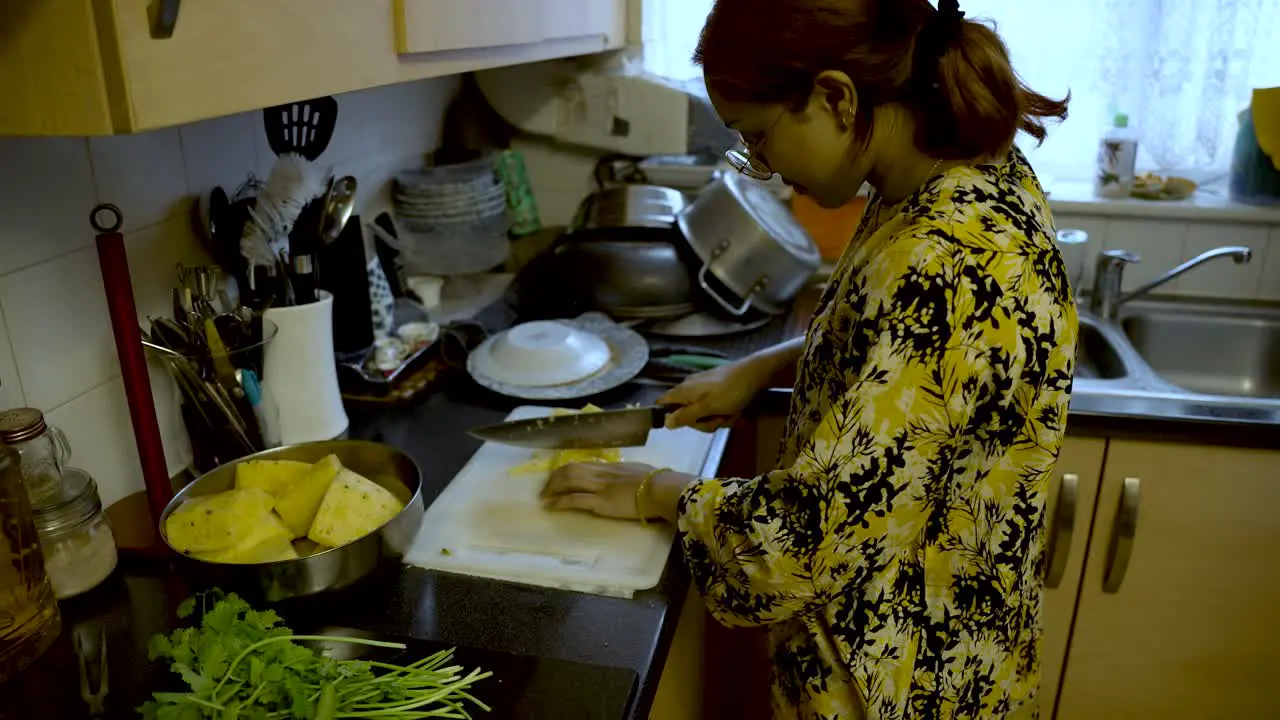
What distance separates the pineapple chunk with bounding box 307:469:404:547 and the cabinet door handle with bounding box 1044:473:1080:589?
96 centimetres

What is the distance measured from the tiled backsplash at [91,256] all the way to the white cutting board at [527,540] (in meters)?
0.39

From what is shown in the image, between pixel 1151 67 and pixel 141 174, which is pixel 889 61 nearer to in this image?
pixel 141 174

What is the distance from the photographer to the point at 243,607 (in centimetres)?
81

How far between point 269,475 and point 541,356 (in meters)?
0.50

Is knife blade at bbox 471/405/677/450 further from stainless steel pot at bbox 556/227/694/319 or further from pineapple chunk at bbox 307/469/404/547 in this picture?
stainless steel pot at bbox 556/227/694/319

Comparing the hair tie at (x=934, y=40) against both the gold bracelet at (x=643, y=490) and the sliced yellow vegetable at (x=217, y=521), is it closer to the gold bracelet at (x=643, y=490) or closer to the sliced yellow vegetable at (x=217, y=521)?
the gold bracelet at (x=643, y=490)

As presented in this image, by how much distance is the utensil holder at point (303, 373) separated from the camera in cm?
116

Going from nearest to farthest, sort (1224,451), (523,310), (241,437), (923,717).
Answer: (923,717), (241,437), (1224,451), (523,310)

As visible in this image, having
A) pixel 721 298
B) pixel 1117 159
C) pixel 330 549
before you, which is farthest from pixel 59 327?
pixel 1117 159

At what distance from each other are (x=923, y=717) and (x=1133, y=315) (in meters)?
1.18

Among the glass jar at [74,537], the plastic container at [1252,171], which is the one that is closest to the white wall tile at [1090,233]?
A: the plastic container at [1252,171]

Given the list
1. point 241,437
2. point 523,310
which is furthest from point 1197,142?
point 241,437

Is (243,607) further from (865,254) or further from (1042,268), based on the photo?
(1042,268)

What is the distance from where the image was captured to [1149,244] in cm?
182
